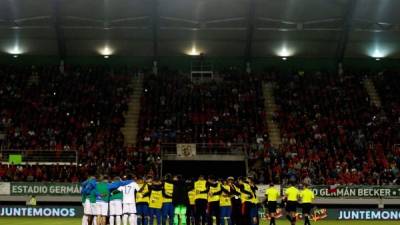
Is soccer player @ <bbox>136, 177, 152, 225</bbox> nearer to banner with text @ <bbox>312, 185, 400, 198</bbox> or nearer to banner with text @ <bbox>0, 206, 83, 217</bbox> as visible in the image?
banner with text @ <bbox>0, 206, 83, 217</bbox>

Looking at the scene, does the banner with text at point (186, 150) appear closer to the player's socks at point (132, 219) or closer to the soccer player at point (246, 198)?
the soccer player at point (246, 198)

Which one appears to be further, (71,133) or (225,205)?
(71,133)

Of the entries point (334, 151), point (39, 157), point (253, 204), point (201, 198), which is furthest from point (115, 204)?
point (334, 151)

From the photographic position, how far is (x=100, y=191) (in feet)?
78.6

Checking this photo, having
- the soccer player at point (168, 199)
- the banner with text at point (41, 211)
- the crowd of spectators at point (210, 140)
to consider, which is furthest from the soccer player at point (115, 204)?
the crowd of spectators at point (210, 140)

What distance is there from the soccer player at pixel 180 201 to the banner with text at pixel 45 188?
15.4 m

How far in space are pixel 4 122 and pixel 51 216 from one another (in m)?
10.7

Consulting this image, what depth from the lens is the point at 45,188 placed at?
131 feet

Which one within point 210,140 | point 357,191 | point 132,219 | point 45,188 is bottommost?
point 132,219

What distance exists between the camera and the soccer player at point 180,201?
25.7m

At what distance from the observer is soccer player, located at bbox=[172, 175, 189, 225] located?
25734 mm

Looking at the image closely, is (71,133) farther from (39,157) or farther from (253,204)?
(253,204)

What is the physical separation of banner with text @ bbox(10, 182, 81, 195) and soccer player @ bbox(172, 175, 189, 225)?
50.6 ft

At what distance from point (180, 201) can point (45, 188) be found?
16517mm
